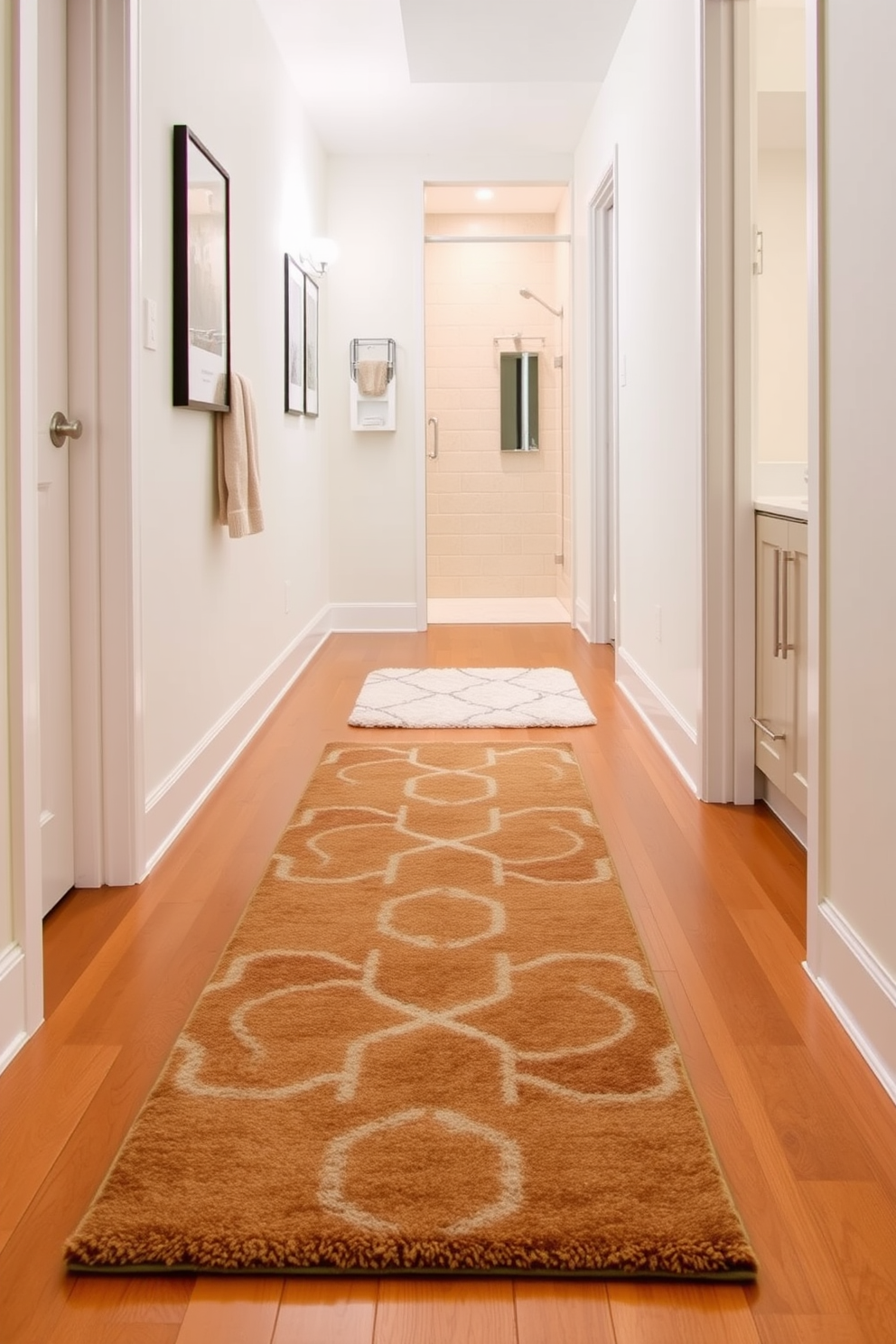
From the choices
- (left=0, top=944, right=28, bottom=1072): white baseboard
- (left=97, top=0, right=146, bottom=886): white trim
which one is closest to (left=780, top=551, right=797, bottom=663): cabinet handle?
(left=97, top=0, right=146, bottom=886): white trim

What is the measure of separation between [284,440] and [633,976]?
141 inches

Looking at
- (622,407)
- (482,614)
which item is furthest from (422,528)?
(622,407)

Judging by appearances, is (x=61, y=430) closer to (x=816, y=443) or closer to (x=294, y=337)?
(x=816, y=443)

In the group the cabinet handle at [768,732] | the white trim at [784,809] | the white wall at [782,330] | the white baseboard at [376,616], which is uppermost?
the white wall at [782,330]

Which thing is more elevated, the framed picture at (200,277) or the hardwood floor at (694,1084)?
the framed picture at (200,277)

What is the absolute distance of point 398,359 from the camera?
695 centimetres

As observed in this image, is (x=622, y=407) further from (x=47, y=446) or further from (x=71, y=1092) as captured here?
(x=71, y=1092)

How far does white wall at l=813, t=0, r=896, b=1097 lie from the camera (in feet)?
6.00

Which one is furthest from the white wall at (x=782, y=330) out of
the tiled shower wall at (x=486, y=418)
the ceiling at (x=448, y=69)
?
the tiled shower wall at (x=486, y=418)

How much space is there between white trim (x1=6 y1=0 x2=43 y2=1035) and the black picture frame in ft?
13.0

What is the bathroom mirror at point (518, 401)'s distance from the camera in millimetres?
8328

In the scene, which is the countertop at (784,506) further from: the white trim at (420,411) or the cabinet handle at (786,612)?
the white trim at (420,411)

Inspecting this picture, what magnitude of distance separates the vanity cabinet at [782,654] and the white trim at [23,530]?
156cm

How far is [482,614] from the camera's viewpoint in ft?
25.5
